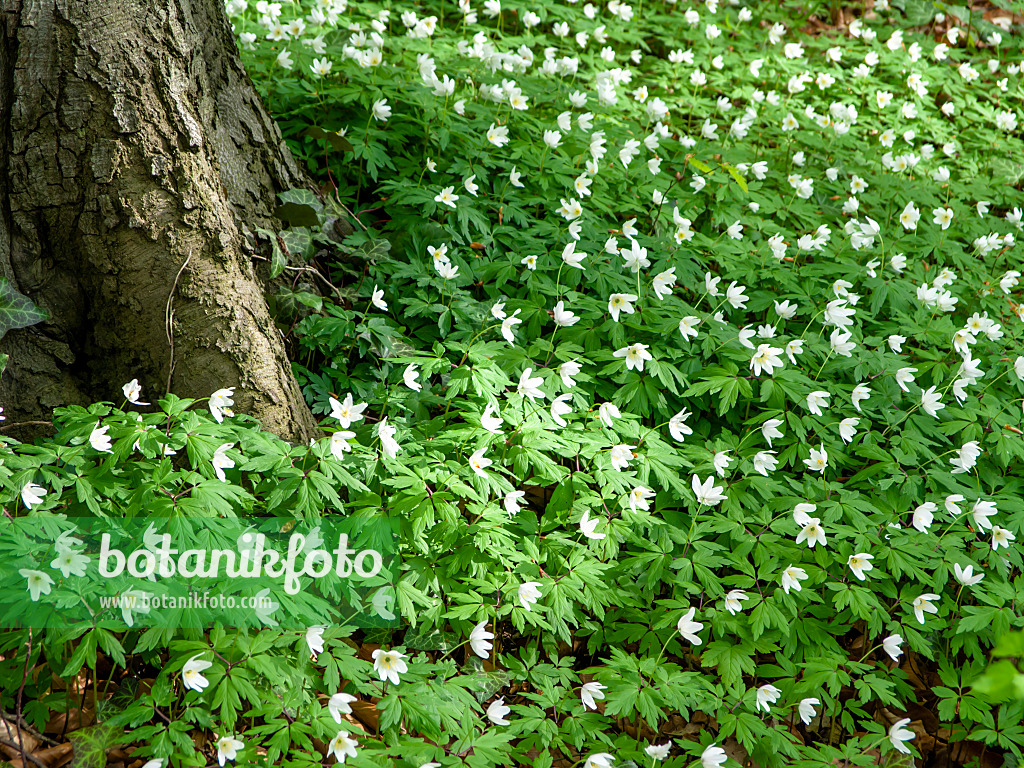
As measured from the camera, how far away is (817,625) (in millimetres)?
2729

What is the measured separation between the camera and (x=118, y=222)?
2637mm

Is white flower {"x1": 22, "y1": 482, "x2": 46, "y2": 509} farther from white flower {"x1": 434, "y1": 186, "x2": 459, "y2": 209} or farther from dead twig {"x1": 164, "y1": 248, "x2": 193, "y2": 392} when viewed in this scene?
white flower {"x1": 434, "y1": 186, "x2": 459, "y2": 209}

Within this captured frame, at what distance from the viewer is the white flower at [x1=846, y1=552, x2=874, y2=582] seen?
2682mm

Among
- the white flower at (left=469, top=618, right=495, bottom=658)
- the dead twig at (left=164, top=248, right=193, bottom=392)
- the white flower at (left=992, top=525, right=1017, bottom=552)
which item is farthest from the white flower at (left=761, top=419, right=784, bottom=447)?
the dead twig at (left=164, top=248, right=193, bottom=392)

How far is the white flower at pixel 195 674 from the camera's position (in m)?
1.97

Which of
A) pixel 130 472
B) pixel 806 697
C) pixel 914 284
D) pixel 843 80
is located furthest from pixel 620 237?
pixel 843 80

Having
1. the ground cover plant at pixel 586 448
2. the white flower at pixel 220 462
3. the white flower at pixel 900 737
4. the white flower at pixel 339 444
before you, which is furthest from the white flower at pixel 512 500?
the white flower at pixel 900 737

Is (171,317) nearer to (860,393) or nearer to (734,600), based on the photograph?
(734,600)

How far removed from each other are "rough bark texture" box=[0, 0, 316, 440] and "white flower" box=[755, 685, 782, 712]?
75.0 inches

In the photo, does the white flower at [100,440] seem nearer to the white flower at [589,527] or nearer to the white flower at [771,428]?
the white flower at [589,527]

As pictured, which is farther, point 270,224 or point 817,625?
point 270,224

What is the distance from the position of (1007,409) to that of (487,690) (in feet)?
9.26

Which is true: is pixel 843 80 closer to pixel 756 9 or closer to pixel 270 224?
pixel 756 9

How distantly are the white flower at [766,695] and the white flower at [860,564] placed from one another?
565 mm
